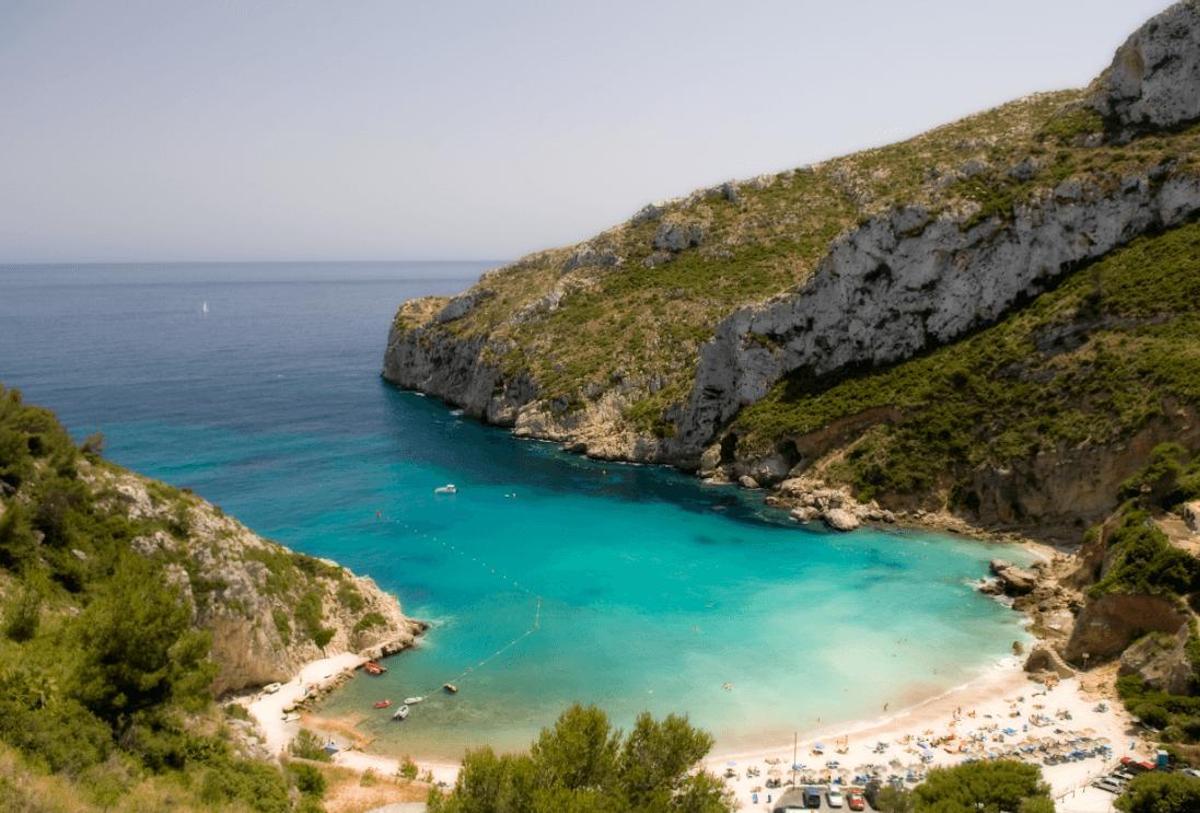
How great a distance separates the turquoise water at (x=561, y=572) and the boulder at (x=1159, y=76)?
39794mm

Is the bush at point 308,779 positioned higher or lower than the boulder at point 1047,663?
higher

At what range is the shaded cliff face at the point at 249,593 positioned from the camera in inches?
1304

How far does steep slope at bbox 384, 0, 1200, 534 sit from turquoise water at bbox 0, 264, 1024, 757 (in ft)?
29.0

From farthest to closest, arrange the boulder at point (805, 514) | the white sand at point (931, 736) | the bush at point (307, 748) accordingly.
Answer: the boulder at point (805, 514) → the bush at point (307, 748) → the white sand at point (931, 736)

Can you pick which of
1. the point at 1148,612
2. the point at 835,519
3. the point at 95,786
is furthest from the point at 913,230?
the point at 95,786

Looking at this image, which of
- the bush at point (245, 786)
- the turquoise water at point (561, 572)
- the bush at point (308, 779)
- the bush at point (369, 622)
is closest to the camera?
the bush at point (245, 786)

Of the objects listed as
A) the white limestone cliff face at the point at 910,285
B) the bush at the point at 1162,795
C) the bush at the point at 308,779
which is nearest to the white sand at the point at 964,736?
the bush at the point at 1162,795

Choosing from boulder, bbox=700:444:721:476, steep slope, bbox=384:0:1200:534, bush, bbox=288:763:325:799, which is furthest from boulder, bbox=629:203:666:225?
bush, bbox=288:763:325:799

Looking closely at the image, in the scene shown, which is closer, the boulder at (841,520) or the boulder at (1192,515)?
the boulder at (1192,515)

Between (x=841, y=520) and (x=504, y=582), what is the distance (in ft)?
83.0

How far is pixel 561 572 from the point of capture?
50406 mm

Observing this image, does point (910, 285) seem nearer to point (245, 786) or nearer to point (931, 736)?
point (931, 736)

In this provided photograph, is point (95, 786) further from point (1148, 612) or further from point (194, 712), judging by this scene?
point (1148, 612)

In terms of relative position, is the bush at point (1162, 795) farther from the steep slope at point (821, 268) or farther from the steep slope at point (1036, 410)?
the steep slope at point (821, 268)
